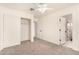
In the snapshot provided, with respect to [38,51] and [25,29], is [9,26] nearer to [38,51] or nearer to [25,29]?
[25,29]

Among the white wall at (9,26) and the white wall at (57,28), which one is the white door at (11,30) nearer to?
the white wall at (9,26)

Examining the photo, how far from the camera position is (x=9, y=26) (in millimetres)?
4012

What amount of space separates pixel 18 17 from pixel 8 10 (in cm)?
73

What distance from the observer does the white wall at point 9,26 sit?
143 inches

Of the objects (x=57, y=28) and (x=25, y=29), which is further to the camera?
(x=25, y=29)

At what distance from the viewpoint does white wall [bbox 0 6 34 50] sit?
3.63 metres

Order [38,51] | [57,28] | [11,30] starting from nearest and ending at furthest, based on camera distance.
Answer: [38,51] → [11,30] → [57,28]

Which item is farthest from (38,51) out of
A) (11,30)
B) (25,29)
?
(25,29)

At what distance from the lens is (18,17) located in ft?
14.7

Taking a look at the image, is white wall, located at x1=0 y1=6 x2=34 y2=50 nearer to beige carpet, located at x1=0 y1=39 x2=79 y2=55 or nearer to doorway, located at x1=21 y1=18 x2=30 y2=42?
beige carpet, located at x1=0 y1=39 x2=79 y2=55

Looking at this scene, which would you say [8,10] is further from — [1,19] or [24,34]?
[24,34]

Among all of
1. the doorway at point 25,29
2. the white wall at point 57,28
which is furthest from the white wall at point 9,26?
the white wall at point 57,28

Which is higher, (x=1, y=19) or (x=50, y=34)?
(x=1, y=19)
